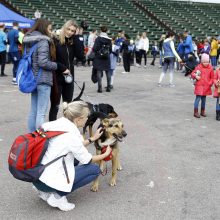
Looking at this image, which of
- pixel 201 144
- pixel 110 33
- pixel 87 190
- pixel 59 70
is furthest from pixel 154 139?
pixel 110 33

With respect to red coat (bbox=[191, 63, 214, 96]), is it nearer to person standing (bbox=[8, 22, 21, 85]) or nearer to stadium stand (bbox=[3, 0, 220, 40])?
person standing (bbox=[8, 22, 21, 85])

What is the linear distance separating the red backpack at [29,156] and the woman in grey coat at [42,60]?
1.76 metres

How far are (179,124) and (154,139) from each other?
1.34 metres

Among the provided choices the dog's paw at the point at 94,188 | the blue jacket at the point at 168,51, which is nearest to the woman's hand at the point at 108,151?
the dog's paw at the point at 94,188

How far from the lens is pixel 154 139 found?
21.2 feet

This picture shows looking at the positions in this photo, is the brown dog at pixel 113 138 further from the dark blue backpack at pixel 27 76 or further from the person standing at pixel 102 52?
the person standing at pixel 102 52

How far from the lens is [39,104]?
5.43 m

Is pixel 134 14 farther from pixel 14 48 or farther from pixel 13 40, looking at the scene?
pixel 14 48

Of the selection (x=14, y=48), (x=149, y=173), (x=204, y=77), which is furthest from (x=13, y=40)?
(x=149, y=173)

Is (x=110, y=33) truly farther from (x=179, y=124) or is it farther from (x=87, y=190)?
(x=87, y=190)

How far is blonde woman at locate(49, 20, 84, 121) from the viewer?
562 centimetres

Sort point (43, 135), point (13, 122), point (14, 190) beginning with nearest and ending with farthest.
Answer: point (43, 135)
point (14, 190)
point (13, 122)

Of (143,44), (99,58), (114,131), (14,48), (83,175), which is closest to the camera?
(83,175)

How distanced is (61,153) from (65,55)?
249 cm
